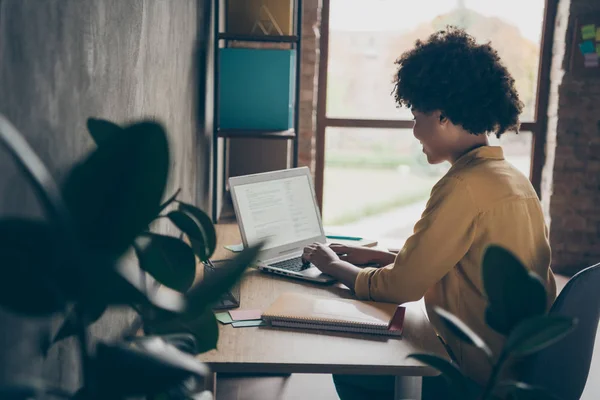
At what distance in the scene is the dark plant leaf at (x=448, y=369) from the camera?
85 centimetres

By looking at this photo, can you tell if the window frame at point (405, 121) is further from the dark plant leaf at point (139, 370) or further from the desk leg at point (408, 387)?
the dark plant leaf at point (139, 370)

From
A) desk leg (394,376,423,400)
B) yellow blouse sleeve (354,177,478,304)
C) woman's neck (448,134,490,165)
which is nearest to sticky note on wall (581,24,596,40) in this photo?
woman's neck (448,134,490,165)

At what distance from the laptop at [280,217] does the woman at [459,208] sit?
0.17 m

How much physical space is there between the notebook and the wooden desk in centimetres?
2

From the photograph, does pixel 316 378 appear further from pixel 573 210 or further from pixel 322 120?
pixel 573 210

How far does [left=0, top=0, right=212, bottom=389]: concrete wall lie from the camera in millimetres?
796

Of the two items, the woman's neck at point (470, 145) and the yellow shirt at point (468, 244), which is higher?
the woman's neck at point (470, 145)

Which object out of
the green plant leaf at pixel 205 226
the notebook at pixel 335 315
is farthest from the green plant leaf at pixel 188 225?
the notebook at pixel 335 315

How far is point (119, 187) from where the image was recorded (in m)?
0.51

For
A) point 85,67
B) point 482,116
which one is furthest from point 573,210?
point 85,67

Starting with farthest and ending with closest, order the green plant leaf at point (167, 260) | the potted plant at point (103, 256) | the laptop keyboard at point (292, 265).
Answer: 1. the laptop keyboard at point (292, 265)
2. the green plant leaf at point (167, 260)
3. the potted plant at point (103, 256)

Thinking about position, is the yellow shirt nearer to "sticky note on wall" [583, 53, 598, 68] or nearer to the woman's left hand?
the woman's left hand

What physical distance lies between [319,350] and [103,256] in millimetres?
955

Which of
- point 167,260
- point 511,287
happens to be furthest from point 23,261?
point 511,287
